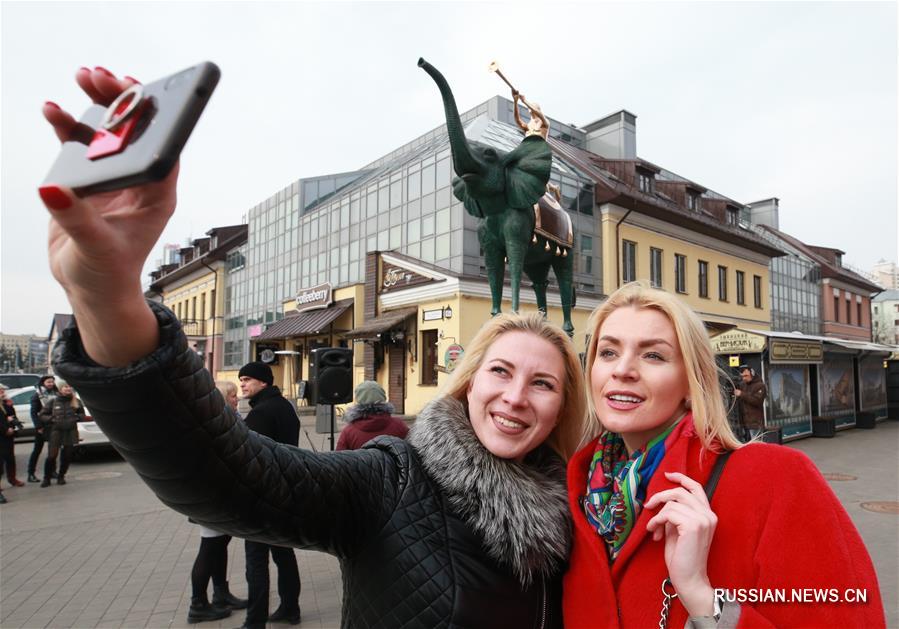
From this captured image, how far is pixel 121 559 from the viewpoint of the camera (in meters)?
6.13

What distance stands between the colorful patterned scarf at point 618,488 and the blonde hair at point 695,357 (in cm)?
11

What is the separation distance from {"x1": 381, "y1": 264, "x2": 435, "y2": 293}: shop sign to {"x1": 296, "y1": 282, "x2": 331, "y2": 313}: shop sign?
12.8ft

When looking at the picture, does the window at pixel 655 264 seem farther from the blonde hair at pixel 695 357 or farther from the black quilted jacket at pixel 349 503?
the black quilted jacket at pixel 349 503

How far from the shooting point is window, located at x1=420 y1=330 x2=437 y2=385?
18.6m

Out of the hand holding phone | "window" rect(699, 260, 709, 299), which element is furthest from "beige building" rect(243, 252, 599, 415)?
the hand holding phone

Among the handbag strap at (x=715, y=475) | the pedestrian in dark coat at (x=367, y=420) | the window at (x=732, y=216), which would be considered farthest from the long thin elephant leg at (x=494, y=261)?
the window at (x=732, y=216)

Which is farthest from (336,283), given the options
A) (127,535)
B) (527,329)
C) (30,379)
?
(527,329)

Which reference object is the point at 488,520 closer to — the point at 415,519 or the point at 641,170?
the point at 415,519

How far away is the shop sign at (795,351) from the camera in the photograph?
511 inches

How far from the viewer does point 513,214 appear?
511 centimetres

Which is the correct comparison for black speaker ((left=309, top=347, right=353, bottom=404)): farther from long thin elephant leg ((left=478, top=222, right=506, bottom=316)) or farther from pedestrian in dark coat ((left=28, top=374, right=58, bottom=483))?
pedestrian in dark coat ((left=28, top=374, right=58, bottom=483))

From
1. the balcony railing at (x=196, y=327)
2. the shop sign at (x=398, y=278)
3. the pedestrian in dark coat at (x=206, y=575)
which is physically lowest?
the pedestrian in dark coat at (x=206, y=575)

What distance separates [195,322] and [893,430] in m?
38.4

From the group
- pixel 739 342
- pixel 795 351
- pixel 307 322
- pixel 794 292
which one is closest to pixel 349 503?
pixel 739 342
